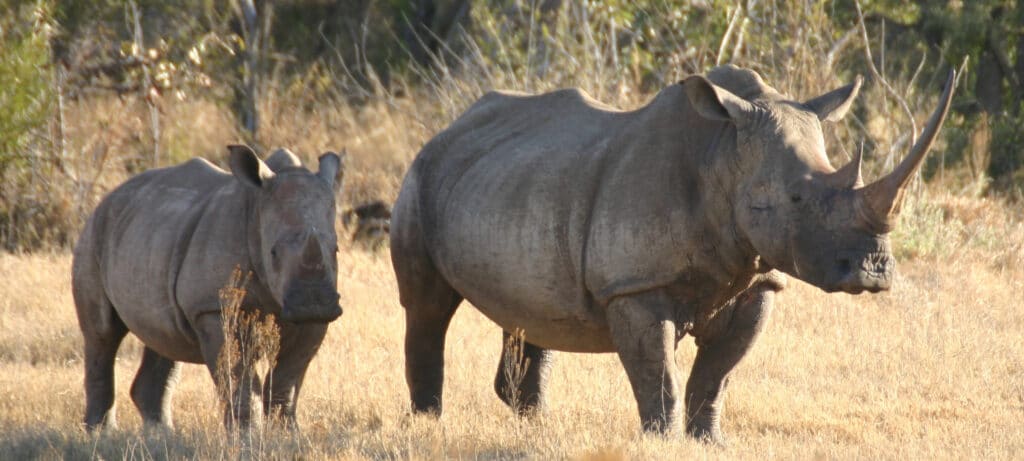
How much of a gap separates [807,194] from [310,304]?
228 centimetres

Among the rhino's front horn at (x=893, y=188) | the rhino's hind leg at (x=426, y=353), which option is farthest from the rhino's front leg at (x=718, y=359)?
the rhino's hind leg at (x=426, y=353)

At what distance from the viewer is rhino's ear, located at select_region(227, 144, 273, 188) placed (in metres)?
7.05

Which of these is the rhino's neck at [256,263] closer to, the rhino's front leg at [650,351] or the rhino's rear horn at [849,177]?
the rhino's front leg at [650,351]

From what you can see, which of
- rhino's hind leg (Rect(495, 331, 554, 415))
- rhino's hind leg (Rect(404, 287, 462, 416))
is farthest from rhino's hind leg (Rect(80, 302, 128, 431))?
rhino's hind leg (Rect(495, 331, 554, 415))

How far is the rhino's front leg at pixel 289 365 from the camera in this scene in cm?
727

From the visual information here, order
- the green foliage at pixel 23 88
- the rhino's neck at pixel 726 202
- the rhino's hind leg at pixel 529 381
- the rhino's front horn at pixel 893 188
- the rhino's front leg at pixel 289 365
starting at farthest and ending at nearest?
the green foliage at pixel 23 88, the rhino's hind leg at pixel 529 381, the rhino's front leg at pixel 289 365, the rhino's neck at pixel 726 202, the rhino's front horn at pixel 893 188

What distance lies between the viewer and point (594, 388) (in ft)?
29.0

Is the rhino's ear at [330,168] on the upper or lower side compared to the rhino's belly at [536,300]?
upper

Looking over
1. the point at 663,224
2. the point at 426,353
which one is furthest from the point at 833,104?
the point at 426,353

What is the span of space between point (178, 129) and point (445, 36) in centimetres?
785

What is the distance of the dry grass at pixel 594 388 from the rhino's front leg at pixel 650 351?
0.14 meters

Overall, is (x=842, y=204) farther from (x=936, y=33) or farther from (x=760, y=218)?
(x=936, y=33)

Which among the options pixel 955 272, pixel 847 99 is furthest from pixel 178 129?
pixel 847 99

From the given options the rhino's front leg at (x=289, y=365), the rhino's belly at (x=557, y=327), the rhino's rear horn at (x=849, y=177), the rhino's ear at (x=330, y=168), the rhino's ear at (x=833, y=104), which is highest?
the rhino's ear at (x=833, y=104)
